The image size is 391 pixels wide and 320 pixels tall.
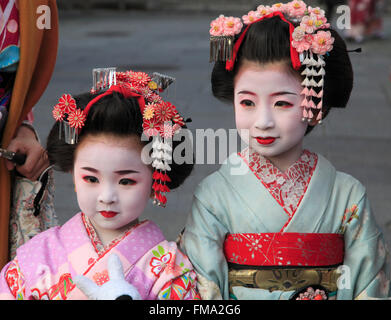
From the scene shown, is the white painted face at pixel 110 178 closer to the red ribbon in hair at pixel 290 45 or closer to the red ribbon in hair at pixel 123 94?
the red ribbon in hair at pixel 123 94

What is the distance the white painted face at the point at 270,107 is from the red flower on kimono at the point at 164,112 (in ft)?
0.77

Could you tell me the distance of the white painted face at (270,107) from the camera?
6.58 feet

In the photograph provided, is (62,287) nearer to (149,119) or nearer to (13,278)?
(13,278)

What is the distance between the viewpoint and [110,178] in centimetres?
195

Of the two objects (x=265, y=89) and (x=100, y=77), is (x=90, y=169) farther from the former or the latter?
(x=265, y=89)

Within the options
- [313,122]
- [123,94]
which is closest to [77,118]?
[123,94]

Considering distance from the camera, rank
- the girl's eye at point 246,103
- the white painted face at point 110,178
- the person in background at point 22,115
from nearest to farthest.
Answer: the white painted face at point 110,178 < the girl's eye at point 246,103 < the person in background at point 22,115

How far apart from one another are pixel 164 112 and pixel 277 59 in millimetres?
408

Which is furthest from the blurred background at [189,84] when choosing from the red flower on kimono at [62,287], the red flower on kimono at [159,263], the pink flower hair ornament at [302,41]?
the red flower on kimono at [62,287]

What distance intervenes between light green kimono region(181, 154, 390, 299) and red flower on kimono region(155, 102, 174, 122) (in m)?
0.32

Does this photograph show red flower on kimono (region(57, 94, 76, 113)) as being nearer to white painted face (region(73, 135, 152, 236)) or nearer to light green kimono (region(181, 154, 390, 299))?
white painted face (region(73, 135, 152, 236))

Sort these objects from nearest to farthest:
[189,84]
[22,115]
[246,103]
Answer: [246,103]
[22,115]
[189,84]

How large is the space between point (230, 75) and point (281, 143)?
0.30 m

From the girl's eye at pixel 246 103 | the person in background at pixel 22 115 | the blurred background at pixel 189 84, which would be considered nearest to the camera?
the girl's eye at pixel 246 103
